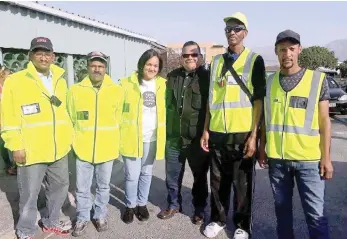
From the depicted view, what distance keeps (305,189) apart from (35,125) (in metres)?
2.64

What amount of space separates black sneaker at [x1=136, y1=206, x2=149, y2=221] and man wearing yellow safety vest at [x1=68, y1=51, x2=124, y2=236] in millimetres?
575

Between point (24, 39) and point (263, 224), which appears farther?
point (24, 39)

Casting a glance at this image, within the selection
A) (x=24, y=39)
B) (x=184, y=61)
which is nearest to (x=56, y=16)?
(x=24, y=39)

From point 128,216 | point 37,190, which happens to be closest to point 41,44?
point 37,190

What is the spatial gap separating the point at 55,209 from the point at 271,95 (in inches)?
104

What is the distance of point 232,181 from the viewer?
3.35 m

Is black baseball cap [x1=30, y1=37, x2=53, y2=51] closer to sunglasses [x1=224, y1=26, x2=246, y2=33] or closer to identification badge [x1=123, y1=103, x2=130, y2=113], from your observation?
identification badge [x1=123, y1=103, x2=130, y2=113]

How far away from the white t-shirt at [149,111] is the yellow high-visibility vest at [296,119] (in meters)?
1.38

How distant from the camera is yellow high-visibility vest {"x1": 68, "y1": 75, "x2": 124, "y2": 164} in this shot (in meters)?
3.27

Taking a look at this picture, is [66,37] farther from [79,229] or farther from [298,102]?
[298,102]

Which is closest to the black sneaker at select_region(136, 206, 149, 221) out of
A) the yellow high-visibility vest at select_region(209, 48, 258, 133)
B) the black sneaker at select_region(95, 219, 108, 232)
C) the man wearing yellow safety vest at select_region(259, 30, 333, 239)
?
the black sneaker at select_region(95, 219, 108, 232)

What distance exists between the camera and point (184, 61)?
3467mm

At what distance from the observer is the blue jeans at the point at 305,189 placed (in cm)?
267

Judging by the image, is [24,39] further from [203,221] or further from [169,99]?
[203,221]
